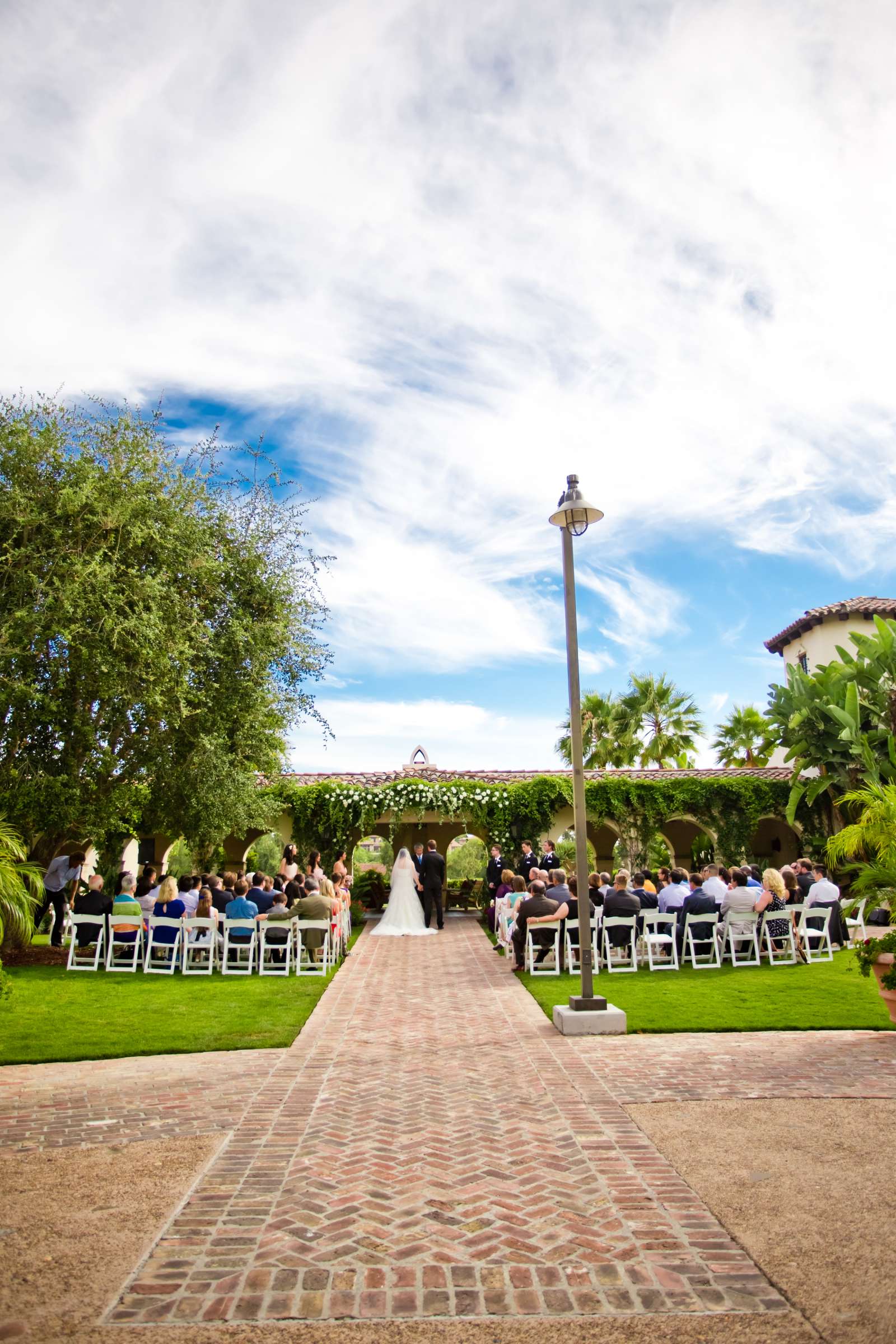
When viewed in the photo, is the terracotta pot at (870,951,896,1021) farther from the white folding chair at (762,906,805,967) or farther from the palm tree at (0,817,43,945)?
the palm tree at (0,817,43,945)

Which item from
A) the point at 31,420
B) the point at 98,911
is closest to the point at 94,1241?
the point at 98,911

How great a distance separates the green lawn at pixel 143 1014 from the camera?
24.7 feet

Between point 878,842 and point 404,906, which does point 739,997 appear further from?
point 404,906

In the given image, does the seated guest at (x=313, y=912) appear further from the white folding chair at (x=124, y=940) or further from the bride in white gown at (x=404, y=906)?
the bride in white gown at (x=404, y=906)

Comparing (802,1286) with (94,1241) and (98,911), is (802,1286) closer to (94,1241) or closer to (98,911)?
(94,1241)

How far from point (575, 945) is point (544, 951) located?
1.50ft

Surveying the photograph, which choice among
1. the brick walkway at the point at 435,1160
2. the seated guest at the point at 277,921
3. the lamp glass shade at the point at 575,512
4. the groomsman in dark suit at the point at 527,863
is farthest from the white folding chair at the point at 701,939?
the lamp glass shade at the point at 575,512

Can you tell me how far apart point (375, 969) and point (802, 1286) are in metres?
9.89

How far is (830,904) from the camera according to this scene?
504 inches

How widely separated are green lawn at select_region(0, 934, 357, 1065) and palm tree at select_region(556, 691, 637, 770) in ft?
71.4

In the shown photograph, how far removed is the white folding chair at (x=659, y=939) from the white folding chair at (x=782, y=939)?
1228mm

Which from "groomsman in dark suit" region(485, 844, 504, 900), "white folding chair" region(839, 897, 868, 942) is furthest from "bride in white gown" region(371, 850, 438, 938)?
"white folding chair" region(839, 897, 868, 942)

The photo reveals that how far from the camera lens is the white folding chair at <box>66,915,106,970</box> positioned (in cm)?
1216

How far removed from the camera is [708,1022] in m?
8.21
